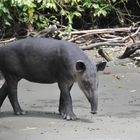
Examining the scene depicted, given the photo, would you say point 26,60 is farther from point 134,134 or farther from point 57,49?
point 134,134

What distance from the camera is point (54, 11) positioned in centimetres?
1589

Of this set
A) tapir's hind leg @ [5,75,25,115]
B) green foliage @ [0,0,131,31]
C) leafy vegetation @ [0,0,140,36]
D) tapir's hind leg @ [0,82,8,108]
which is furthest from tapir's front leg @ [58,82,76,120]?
green foliage @ [0,0,131,31]

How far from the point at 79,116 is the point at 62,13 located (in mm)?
7838

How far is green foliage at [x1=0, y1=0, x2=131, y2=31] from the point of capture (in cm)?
1452

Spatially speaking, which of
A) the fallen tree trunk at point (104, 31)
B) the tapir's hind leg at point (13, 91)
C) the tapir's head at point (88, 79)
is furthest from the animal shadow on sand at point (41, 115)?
the fallen tree trunk at point (104, 31)

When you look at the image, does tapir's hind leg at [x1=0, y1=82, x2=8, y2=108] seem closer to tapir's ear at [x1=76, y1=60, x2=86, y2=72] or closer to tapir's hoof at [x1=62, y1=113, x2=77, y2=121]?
tapir's hoof at [x1=62, y1=113, x2=77, y2=121]

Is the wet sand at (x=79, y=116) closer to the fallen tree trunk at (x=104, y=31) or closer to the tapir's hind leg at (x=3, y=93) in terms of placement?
the tapir's hind leg at (x=3, y=93)

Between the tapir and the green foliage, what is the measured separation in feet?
20.0

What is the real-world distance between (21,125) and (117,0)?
976 centimetres

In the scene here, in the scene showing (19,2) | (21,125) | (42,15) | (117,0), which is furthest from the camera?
(117,0)

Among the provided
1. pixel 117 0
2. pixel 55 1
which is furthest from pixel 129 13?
pixel 55 1

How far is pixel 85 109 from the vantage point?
8.15 meters

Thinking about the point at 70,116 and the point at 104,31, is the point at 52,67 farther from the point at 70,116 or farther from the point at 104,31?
the point at 104,31

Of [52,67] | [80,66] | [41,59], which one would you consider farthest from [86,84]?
[41,59]
